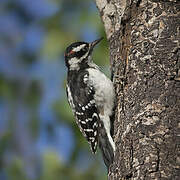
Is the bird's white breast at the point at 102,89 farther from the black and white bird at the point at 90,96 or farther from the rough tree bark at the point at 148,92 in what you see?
the rough tree bark at the point at 148,92

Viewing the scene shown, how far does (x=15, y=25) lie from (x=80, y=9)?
11.8 feet

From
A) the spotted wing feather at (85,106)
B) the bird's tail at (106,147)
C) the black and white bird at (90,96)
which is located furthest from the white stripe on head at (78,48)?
the bird's tail at (106,147)

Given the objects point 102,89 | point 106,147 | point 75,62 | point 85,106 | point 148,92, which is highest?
point 148,92

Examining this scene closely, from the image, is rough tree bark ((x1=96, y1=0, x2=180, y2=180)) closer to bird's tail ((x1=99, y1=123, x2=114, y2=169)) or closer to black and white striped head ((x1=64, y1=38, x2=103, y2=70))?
bird's tail ((x1=99, y1=123, x2=114, y2=169))

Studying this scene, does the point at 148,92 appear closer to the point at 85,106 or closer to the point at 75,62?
the point at 85,106

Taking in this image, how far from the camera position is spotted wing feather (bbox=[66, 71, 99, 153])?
17.3 ft

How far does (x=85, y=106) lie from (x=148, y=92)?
1384mm

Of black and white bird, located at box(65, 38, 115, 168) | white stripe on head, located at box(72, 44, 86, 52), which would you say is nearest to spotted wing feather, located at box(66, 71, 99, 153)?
black and white bird, located at box(65, 38, 115, 168)

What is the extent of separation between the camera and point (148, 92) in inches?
161

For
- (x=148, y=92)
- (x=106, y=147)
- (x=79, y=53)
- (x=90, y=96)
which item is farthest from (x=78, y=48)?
(x=148, y=92)

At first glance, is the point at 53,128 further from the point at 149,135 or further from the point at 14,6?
the point at 14,6

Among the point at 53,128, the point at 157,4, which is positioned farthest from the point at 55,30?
the point at 157,4

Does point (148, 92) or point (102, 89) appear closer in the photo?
point (148, 92)

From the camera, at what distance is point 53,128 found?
7.10 m
